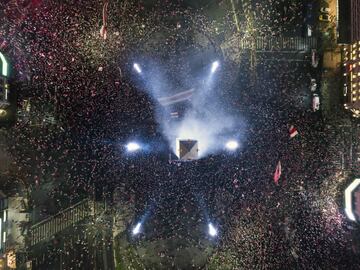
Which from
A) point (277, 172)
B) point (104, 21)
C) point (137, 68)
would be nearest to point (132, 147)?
point (137, 68)

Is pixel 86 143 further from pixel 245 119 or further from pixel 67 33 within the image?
pixel 245 119

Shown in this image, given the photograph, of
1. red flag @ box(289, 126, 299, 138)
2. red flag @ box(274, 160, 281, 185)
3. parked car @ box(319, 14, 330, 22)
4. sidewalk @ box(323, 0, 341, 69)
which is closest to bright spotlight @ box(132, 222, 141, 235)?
red flag @ box(274, 160, 281, 185)

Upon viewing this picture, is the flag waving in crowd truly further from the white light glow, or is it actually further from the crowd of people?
the white light glow

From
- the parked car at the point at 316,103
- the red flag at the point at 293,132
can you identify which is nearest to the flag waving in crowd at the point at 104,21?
the red flag at the point at 293,132

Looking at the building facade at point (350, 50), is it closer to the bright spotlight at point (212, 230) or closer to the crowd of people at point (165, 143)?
the crowd of people at point (165, 143)

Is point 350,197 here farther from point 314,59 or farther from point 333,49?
point 333,49

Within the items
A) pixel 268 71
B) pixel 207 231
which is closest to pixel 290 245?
pixel 207 231
